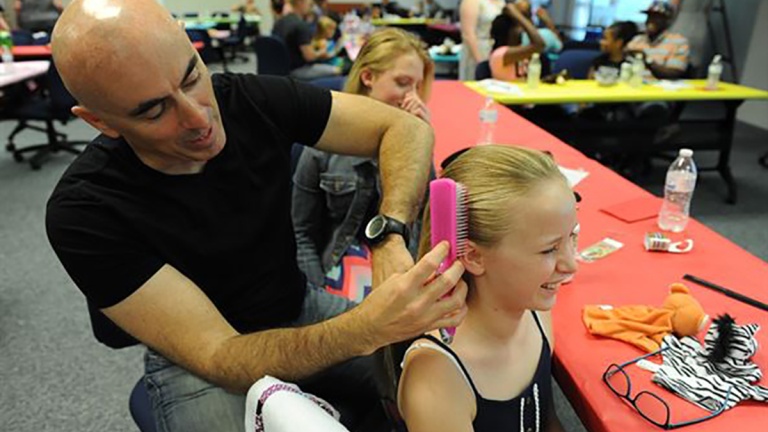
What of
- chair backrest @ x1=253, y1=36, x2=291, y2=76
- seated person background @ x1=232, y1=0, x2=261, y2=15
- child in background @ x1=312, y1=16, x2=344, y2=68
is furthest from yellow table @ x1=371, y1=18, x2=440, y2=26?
chair backrest @ x1=253, y1=36, x2=291, y2=76

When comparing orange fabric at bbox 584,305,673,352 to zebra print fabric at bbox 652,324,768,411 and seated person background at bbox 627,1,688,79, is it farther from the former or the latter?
seated person background at bbox 627,1,688,79

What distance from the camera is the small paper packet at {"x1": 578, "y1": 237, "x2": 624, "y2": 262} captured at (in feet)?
4.87

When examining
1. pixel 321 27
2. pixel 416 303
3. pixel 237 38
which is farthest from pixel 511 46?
pixel 237 38

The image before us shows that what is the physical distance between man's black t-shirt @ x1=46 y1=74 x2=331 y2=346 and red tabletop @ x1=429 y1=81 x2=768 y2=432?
0.67m

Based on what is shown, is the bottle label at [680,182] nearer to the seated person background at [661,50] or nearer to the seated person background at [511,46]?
the seated person background at [511,46]

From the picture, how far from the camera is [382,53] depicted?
1.89 m

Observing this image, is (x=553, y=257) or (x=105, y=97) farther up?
(x=105, y=97)

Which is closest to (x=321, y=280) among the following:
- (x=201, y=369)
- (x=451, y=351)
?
(x=201, y=369)

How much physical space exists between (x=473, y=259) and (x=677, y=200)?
3.20 ft

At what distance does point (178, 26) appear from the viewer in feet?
3.53

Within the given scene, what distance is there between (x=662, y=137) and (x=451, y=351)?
353 centimetres

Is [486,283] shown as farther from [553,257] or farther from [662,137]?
[662,137]

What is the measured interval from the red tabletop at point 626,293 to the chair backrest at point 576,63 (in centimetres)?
252

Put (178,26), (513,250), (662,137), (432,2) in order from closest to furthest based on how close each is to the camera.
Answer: (513,250), (178,26), (662,137), (432,2)
